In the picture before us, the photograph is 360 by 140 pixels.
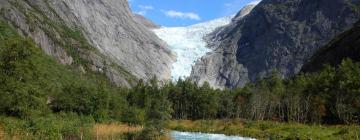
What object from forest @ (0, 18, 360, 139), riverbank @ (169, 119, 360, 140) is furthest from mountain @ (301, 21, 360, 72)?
riverbank @ (169, 119, 360, 140)

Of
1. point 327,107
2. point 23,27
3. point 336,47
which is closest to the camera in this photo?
point 327,107

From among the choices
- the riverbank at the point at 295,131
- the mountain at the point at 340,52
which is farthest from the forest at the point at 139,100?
the mountain at the point at 340,52

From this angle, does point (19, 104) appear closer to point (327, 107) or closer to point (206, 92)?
point (327, 107)

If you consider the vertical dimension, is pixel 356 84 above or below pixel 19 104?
above

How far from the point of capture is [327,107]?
101562mm

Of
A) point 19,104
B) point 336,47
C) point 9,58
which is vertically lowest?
point 19,104

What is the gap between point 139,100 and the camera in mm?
125625

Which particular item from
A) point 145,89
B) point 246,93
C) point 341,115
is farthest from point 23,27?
point 341,115

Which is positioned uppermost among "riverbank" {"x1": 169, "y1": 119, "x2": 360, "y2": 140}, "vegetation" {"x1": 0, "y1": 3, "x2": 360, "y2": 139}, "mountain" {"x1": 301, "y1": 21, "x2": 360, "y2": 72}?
"mountain" {"x1": 301, "y1": 21, "x2": 360, "y2": 72}

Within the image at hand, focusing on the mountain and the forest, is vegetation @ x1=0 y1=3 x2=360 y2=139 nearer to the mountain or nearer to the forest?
the forest

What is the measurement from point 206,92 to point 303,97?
3734 cm

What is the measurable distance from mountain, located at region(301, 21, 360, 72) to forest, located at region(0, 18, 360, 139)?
26.5m

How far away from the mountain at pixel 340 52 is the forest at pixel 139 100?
26.5m

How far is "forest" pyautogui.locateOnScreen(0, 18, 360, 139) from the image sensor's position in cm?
4594
